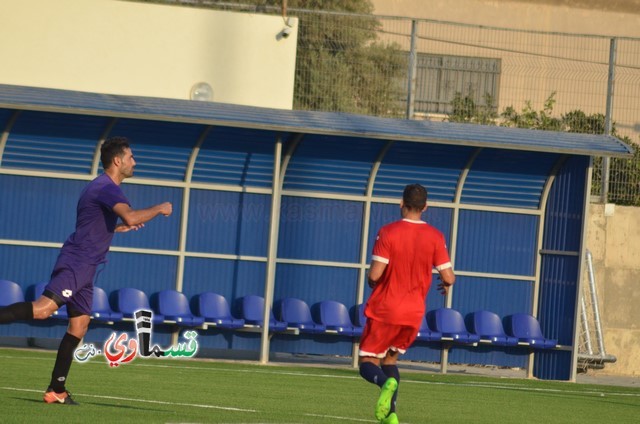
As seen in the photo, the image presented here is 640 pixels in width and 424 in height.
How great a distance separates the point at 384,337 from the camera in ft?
32.1

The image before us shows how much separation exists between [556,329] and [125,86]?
8615mm

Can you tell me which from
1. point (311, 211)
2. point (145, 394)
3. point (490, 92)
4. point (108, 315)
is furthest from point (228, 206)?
point (490, 92)

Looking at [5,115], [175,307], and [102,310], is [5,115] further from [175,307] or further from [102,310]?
[175,307]

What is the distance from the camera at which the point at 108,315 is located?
17.1 metres

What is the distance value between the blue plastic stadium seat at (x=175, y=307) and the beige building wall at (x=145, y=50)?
5.88m

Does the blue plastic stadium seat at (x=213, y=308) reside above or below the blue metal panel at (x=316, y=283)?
below

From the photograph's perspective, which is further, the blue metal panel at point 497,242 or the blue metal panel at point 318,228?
the blue metal panel at point 497,242

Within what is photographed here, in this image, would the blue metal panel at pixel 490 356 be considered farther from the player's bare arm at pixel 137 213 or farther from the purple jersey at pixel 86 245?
the player's bare arm at pixel 137 213

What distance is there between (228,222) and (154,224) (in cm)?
101

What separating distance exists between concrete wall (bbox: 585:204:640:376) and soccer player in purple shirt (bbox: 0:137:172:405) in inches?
509

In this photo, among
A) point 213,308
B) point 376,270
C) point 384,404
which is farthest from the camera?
point 213,308

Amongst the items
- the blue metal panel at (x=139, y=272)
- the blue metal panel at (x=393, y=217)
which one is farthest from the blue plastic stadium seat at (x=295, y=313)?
the blue metal panel at (x=139, y=272)

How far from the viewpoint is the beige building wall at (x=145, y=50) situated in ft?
73.4

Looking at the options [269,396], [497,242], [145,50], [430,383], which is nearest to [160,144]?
[430,383]
